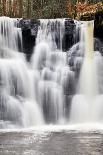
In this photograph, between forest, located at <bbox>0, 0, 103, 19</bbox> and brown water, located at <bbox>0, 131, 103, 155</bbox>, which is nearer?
brown water, located at <bbox>0, 131, 103, 155</bbox>

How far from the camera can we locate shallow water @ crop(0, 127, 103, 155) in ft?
32.1

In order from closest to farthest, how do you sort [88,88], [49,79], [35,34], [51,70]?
[49,79] → [88,88] → [51,70] → [35,34]

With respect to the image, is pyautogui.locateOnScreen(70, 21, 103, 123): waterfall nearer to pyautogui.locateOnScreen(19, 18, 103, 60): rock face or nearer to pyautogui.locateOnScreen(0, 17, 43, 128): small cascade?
pyautogui.locateOnScreen(19, 18, 103, 60): rock face

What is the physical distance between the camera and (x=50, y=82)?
15695 millimetres

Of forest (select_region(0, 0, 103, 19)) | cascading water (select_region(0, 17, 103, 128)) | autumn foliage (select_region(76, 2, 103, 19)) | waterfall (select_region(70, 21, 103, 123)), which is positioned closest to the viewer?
cascading water (select_region(0, 17, 103, 128))

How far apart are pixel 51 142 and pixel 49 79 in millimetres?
5186

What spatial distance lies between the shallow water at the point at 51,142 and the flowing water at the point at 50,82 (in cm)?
22

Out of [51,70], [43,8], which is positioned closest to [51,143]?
Answer: [51,70]

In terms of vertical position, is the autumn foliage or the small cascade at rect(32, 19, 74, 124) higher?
the autumn foliage

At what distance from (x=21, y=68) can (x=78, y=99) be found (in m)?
2.09

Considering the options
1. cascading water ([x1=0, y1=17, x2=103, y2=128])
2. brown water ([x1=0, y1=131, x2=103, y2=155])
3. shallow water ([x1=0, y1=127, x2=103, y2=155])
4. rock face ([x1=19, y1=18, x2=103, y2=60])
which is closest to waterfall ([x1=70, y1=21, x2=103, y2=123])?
cascading water ([x1=0, y1=17, x2=103, y2=128])

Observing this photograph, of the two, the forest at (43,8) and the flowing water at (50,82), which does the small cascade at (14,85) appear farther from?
the forest at (43,8)

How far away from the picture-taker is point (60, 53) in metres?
16.8

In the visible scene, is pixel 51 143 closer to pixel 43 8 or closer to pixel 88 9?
pixel 88 9
